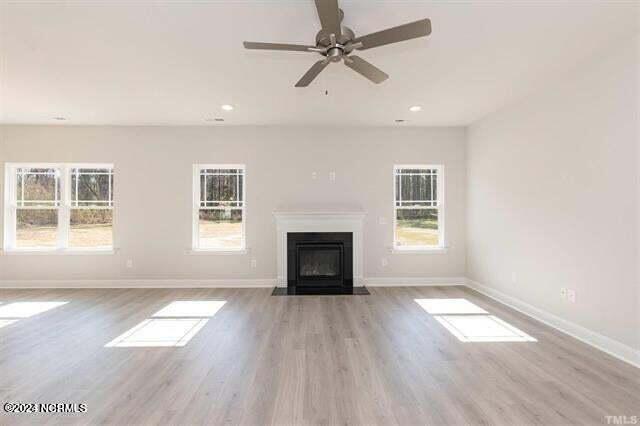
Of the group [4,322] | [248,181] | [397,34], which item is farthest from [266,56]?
[4,322]

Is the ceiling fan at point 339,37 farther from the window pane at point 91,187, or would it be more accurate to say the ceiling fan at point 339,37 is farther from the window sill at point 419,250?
the window pane at point 91,187

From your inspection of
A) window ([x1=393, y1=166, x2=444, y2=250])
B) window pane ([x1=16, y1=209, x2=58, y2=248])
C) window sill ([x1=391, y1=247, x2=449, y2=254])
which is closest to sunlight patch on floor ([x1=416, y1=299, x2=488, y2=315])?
window sill ([x1=391, y1=247, x2=449, y2=254])

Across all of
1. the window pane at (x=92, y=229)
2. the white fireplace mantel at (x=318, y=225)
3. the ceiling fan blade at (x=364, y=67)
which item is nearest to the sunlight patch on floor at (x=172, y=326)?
the white fireplace mantel at (x=318, y=225)

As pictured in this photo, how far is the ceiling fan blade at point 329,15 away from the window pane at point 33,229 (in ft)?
19.1

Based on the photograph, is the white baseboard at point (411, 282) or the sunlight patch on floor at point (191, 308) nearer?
the sunlight patch on floor at point (191, 308)

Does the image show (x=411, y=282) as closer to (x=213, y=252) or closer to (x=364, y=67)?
(x=213, y=252)

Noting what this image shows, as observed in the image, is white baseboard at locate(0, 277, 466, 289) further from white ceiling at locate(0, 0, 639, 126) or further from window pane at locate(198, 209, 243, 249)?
white ceiling at locate(0, 0, 639, 126)

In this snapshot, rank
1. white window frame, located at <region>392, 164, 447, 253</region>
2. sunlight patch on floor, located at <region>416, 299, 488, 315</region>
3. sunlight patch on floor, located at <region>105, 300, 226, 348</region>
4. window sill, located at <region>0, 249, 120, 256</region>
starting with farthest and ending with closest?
1. white window frame, located at <region>392, 164, 447, 253</region>
2. window sill, located at <region>0, 249, 120, 256</region>
3. sunlight patch on floor, located at <region>416, 299, 488, 315</region>
4. sunlight patch on floor, located at <region>105, 300, 226, 348</region>

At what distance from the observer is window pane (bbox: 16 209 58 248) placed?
17.1ft

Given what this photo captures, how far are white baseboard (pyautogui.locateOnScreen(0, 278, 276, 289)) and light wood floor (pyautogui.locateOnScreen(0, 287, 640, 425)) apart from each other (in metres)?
1.40

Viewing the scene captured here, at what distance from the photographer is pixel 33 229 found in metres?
5.22

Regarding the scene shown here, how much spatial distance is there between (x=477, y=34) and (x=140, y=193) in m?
5.22

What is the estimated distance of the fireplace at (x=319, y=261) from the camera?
16.4 ft

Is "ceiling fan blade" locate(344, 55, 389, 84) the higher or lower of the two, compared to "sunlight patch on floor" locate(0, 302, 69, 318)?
higher
